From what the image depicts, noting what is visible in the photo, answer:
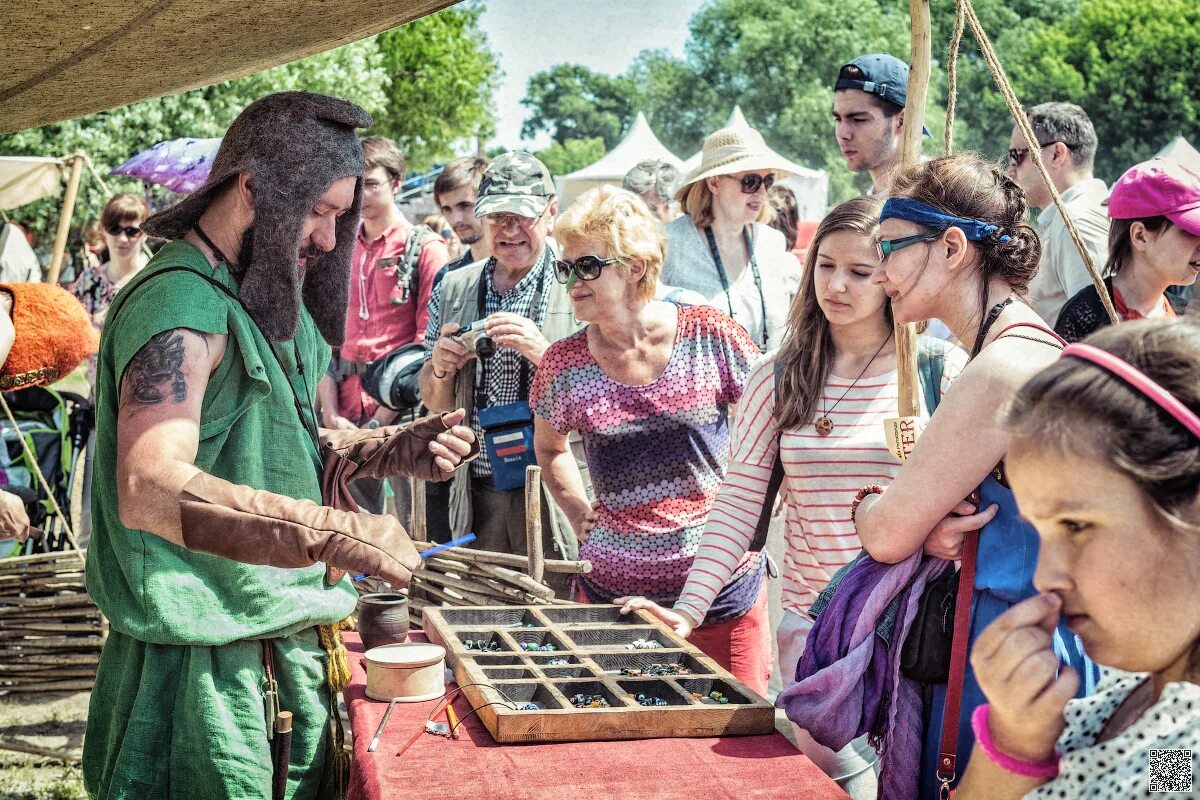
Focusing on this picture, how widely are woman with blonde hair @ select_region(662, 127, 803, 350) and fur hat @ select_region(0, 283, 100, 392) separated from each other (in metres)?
2.29

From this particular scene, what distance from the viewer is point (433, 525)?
4648 millimetres

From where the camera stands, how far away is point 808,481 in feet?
9.34

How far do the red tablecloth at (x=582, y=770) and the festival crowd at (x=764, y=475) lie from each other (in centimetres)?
17

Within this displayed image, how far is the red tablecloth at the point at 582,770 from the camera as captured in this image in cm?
184

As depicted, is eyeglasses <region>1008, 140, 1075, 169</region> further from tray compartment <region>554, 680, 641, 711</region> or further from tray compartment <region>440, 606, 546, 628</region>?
tray compartment <region>554, 680, 641, 711</region>

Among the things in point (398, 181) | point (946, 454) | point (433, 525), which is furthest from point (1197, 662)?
point (398, 181)

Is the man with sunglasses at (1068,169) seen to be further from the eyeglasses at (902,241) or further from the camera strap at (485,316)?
the eyeglasses at (902,241)

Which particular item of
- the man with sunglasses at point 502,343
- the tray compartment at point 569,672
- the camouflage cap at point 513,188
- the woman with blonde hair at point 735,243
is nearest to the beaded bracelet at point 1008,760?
the tray compartment at point 569,672

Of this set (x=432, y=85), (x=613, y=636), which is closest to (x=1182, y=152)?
(x=613, y=636)

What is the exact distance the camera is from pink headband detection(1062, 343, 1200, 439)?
113cm

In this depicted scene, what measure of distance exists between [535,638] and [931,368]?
1086 millimetres

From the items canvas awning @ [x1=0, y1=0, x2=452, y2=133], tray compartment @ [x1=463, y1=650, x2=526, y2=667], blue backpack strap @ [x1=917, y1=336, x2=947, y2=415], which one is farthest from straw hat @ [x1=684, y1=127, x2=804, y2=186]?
tray compartment @ [x1=463, y1=650, x2=526, y2=667]

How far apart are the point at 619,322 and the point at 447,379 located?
1.06m

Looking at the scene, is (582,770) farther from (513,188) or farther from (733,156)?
(733,156)
